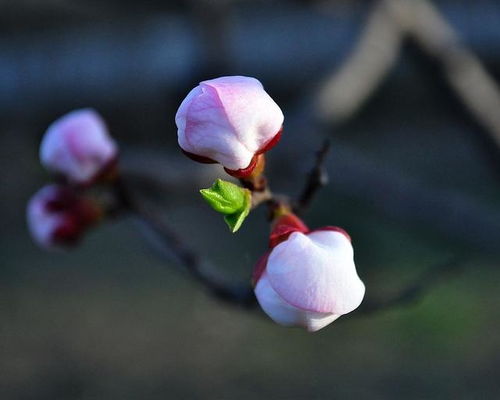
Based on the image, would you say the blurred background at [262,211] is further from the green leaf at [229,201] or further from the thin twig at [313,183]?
the green leaf at [229,201]

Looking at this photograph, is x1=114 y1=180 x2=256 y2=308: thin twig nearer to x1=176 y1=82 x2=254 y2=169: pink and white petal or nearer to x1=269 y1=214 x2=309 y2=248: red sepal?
x1=269 y1=214 x2=309 y2=248: red sepal

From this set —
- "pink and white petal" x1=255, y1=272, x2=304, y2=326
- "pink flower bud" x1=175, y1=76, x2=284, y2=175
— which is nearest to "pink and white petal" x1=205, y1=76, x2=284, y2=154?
"pink flower bud" x1=175, y1=76, x2=284, y2=175

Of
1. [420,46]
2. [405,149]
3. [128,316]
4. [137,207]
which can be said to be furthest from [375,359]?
[137,207]

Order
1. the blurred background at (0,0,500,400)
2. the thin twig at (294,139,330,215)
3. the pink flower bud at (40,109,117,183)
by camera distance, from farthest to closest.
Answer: the blurred background at (0,0,500,400), the pink flower bud at (40,109,117,183), the thin twig at (294,139,330,215)

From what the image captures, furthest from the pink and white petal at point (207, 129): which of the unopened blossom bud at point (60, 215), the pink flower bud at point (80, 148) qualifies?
the unopened blossom bud at point (60, 215)

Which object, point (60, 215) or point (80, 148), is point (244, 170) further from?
point (60, 215)

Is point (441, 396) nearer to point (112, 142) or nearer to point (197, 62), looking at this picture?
point (197, 62)
